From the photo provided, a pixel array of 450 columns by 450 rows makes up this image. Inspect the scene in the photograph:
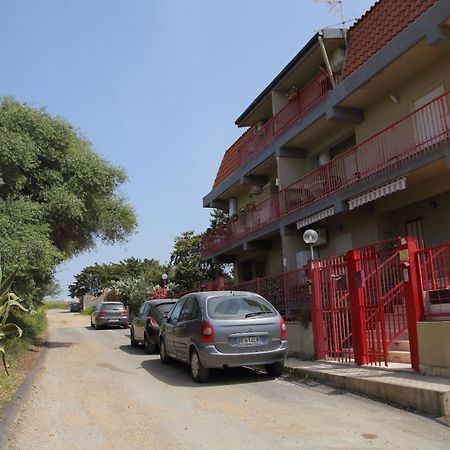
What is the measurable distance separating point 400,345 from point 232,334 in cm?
315

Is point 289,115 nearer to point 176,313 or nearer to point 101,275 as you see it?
point 176,313

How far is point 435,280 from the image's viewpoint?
838 cm

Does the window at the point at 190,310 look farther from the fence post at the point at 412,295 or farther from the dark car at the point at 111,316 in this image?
the dark car at the point at 111,316

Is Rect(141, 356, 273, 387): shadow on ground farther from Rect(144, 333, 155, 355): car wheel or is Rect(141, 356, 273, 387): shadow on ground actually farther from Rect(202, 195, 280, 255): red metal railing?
Rect(202, 195, 280, 255): red metal railing

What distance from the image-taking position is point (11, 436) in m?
6.18

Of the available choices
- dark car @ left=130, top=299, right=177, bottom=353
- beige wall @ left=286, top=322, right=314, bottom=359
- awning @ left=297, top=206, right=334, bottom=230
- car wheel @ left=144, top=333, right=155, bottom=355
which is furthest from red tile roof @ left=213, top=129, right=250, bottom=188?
Result: beige wall @ left=286, top=322, right=314, bottom=359

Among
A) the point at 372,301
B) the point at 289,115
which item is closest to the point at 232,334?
the point at 372,301

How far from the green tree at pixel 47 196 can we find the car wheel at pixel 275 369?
23.2 ft

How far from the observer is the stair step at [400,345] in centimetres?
965

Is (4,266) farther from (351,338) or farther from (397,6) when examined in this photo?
(397,6)

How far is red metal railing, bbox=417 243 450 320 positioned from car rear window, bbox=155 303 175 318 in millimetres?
8621

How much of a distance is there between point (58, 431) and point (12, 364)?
19.1ft

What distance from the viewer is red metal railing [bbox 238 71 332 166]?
18.5 meters

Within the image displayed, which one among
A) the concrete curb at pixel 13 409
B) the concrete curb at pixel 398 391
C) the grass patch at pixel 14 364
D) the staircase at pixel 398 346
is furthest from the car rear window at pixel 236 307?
the grass patch at pixel 14 364
